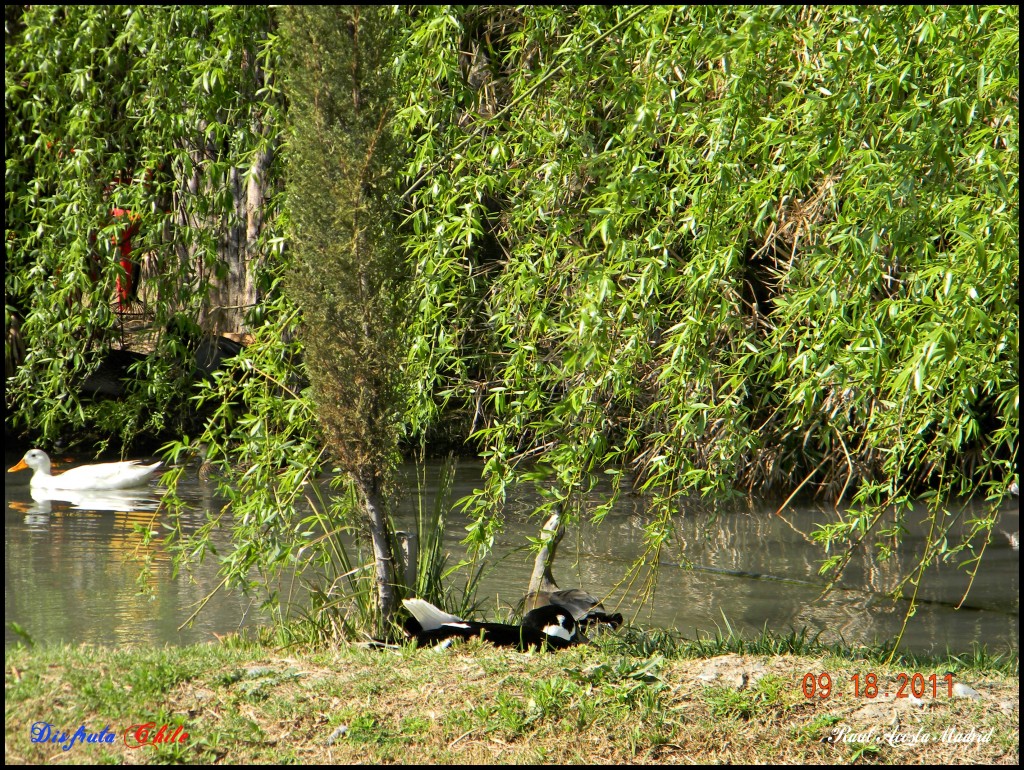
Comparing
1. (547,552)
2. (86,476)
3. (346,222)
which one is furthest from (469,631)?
(86,476)

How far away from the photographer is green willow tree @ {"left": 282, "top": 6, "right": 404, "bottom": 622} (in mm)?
4555

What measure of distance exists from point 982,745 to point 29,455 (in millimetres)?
7997

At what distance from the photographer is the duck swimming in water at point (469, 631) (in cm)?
482

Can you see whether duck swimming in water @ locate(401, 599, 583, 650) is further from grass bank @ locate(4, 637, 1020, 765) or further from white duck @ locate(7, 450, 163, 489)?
white duck @ locate(7, 450, 163, 489)

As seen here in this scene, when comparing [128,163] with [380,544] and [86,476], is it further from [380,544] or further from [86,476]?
[86,476]

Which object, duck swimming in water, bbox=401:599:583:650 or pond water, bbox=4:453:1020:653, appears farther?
pond water, bbox=4:453:1020:653

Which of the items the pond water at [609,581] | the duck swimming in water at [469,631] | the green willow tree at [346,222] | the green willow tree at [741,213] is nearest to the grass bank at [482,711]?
the duck swimming in water at [469,631]

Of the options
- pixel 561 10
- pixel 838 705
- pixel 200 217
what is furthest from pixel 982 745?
pixel 200 217

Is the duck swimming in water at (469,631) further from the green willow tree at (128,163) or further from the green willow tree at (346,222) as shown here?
the green willow tree at (128,163)

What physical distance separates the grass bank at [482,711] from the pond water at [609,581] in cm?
86

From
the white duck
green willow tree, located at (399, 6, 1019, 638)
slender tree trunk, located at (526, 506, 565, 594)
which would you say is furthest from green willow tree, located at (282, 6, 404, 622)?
the white duck

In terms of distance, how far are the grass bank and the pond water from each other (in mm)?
863

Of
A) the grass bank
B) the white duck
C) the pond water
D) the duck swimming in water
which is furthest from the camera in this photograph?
the white duck

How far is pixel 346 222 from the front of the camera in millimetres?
4633
